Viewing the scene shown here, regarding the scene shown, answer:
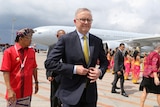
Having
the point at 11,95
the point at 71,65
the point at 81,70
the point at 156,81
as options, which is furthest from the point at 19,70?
the point at 156,81

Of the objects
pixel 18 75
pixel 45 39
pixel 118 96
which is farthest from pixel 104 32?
pixel 18 75

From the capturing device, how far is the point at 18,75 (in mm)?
3621

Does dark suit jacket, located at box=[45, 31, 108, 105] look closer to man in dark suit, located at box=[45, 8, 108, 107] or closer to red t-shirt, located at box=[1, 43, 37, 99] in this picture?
man in dark suit, located at box=[45, 8, 108, 107]

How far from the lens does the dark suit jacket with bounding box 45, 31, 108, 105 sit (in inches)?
115

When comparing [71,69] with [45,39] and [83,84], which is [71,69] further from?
[45,39]

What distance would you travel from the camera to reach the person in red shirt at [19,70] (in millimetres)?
3533

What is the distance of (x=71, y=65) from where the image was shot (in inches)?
114

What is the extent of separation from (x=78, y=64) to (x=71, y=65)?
0.09 meters

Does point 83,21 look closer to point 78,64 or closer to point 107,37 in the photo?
point 78,64

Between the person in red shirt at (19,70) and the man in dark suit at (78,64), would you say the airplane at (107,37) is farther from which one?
the man in dark suit at (78,64)

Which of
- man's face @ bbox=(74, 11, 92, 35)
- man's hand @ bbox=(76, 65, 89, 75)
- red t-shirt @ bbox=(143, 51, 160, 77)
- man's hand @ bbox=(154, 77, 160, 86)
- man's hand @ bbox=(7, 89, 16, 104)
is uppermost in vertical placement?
man's face @ bbox=(74, 11, 92, 35)

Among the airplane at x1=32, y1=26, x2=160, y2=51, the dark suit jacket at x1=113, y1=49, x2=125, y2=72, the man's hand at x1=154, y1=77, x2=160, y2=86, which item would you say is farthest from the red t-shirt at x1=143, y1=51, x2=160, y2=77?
the airplane at x1=32, y1=26, x2=160, y2=51

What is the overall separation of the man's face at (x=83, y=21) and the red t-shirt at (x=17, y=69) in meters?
1.07

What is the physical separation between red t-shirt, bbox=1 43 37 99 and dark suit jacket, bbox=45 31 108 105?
2.53ft
